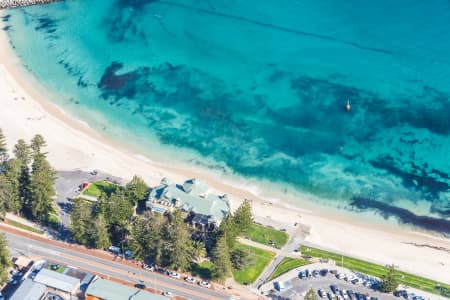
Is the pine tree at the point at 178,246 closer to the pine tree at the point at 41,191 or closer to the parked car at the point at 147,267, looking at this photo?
the parked car at the point at 147,267

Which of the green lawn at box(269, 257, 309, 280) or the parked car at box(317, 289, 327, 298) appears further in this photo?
the green lawn at box(269, 257, 309, 280)

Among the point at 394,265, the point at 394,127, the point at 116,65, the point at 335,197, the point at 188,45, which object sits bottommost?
the point at 394,265

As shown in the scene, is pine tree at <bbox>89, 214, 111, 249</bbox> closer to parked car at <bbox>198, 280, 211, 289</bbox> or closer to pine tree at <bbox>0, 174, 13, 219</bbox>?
pine tree at <bbox>0, 174, 13, 219</bbox>

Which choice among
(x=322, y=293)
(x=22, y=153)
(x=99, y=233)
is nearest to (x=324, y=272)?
(x=322, y=293)

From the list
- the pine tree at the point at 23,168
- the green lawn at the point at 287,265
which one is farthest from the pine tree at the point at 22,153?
the green lawn at the point at 287,265

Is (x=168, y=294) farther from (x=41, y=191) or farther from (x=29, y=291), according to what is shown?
(x=41, y=191)

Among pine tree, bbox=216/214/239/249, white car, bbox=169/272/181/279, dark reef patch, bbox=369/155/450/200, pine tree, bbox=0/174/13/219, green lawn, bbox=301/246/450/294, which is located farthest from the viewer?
dark reef patch, bbox=369/155/450/200

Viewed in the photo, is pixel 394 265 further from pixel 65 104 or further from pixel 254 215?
pixel 65 104

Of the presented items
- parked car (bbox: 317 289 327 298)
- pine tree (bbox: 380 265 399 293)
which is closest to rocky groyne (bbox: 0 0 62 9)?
parked car (bbox: 317 289 327 298)

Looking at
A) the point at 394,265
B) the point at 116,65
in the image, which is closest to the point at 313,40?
the point at 116,65
